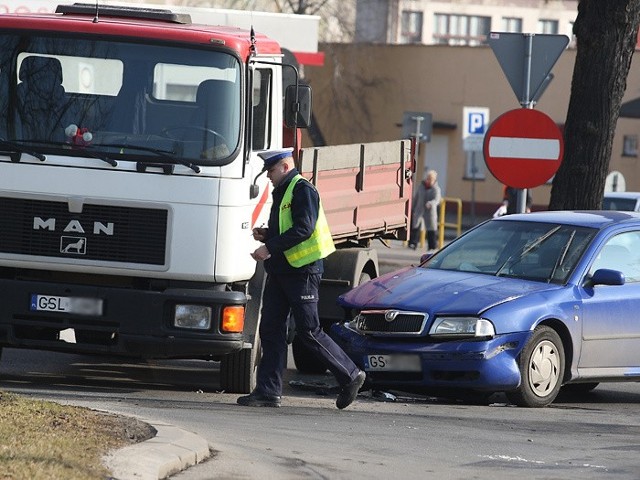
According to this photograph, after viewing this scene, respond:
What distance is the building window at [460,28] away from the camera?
69.1 metres

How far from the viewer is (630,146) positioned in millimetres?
50125

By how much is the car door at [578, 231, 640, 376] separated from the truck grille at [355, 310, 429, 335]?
1.36m

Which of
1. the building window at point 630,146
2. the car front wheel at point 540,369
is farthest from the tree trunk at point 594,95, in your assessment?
the building window at point 630,146

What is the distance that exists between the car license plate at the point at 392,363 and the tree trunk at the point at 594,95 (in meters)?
5.84

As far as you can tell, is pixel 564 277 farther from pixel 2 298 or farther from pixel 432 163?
pixel 432 163

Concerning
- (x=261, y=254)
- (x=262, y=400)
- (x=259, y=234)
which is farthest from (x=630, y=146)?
(x=261, y=254)

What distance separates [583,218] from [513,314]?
1.76 metres

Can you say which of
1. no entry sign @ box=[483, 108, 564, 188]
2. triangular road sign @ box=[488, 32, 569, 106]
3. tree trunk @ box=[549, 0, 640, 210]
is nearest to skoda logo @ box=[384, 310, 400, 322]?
no entry sign @ box=[483, 108, 564, 188]

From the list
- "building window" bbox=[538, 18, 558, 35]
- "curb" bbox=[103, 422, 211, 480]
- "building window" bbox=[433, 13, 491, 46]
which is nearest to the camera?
"curb" bbox=[103, 422, 211, 480]

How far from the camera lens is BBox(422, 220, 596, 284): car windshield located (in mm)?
11641

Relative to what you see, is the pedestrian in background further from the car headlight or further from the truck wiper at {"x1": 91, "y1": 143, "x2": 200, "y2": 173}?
the truck wiper at {"x1": 91, "y1": 143, "x2": 200, "y2": 173}

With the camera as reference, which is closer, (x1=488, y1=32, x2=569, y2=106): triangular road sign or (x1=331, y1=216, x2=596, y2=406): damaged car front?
(x1=331, y1=216, x2=596, y2=406): damaged car front

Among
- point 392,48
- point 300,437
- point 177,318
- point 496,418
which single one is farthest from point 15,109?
point 392,48

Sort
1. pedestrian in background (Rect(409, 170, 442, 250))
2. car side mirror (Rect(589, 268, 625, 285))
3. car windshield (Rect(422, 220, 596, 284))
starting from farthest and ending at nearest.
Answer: pedestrian in background (Rect(409, 170, 442, 250))
car windshield (Rect(422, 220, 596, 284))
car side mirror (Rect(589, 268, 625, 285))
